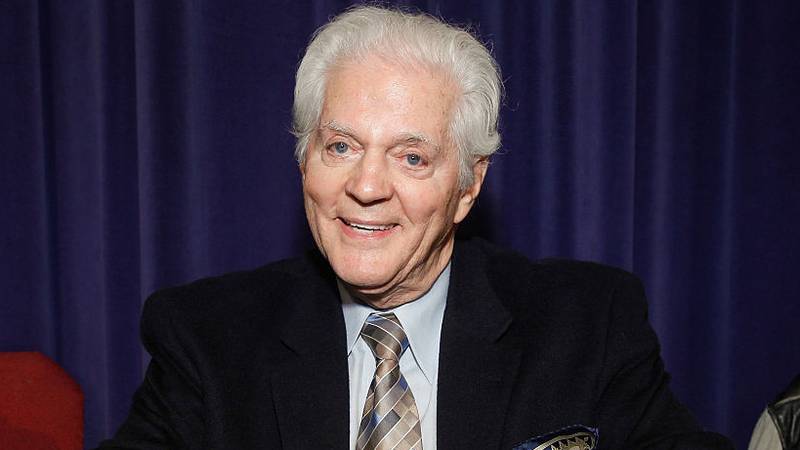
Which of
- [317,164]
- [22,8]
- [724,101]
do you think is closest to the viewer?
[317,164]

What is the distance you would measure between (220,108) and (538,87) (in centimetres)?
85

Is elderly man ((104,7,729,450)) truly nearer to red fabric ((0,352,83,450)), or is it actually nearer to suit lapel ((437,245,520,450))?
suit lapel ((437,245,520,450))

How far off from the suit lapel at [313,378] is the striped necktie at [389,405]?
0.05 metres

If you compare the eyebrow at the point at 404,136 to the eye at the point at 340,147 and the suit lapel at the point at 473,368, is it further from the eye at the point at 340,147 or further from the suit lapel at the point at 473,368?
the suit lapel at the point at 473,368

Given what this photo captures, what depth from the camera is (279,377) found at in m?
1.45

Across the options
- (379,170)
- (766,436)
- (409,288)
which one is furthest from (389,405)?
(766,436)

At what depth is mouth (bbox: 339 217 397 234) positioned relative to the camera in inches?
54.3

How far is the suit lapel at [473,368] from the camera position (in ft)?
4.66

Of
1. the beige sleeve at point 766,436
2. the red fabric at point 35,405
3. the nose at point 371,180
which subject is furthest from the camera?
the red fabric at point 35,405

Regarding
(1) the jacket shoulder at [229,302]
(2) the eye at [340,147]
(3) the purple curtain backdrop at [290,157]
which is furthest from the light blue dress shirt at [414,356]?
(3) the purple curtain backdrop at [290,157]

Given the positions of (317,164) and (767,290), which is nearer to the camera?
(317,164)

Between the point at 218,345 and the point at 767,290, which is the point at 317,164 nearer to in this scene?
the point at 218,345

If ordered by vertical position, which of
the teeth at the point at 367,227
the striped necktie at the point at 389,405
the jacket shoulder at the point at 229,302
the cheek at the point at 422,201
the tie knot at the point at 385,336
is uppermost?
the cheek at the point at 422,201

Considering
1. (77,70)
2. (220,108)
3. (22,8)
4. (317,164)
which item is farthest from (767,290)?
(22,8)
